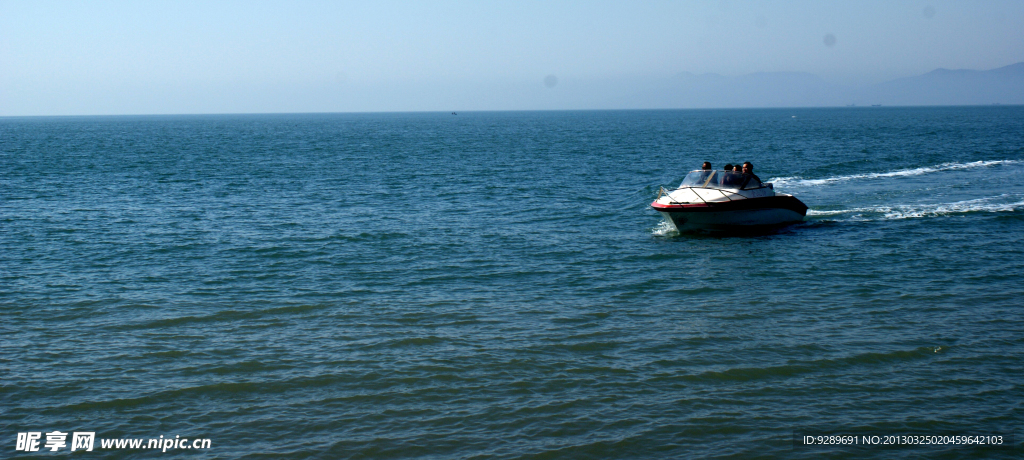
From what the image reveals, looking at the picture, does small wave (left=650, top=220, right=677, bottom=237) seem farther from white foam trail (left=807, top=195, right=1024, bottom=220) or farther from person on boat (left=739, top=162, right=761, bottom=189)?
white foam trail (left=807, top=195, right=1024, bottom=220)

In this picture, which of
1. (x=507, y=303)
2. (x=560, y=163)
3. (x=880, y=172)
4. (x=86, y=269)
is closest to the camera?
(x=507, y=303)

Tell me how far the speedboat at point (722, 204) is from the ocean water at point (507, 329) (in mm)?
738

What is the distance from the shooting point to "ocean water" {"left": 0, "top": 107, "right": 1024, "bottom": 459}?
12.0 meters

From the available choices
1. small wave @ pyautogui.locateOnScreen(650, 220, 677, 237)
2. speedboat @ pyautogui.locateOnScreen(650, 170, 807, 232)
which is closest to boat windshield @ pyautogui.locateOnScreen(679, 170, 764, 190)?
speedboat @ pyautogui.locateOnScreen(650, 170, 807, 232)

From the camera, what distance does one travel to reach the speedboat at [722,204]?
90.9 ft

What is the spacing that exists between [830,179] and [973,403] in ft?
116

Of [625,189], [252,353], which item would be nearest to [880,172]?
[625,189]

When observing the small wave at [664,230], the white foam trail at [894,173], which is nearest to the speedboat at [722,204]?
the small wave at [664,230]

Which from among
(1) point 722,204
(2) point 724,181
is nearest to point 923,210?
(2) point 724,181

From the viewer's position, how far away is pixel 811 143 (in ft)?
273

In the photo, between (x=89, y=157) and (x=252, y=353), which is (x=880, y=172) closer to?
(x=252, y=353)

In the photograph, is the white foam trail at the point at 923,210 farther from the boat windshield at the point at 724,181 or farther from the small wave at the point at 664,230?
the small wave at the point at 664,230

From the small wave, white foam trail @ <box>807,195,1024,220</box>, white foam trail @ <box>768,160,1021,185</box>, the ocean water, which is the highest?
white foam trail @ <box>768,160,1021,185</box>

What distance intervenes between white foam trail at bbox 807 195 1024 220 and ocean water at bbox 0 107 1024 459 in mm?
183
